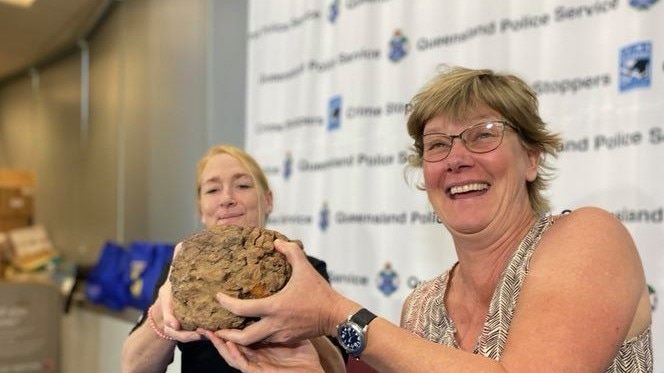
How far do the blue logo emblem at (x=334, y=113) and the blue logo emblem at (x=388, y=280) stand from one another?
716 mm

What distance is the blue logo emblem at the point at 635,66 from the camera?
5.75 ft

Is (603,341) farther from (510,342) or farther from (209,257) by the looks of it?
(209,257)

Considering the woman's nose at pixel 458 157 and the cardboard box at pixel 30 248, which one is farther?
the cardboard box at pixel 30 248

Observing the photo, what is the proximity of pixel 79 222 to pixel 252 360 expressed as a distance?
15.6ft

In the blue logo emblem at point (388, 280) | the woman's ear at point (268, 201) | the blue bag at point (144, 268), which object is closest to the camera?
the woman's ear at point (268, 201)

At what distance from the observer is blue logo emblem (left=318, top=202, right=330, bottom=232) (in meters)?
2.82

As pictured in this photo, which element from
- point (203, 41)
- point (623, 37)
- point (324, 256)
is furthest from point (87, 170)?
point (623, 37)

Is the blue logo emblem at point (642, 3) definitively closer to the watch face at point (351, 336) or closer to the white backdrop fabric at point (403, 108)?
the white backdrop fabric at point (403, 108)

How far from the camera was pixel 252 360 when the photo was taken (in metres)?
0.99

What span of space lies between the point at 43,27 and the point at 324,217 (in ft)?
12.2

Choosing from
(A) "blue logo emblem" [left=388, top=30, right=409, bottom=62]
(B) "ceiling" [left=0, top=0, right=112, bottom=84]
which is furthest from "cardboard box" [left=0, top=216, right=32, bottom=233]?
(A) "blue logo emblem" [left=388, top=30, right=409, bottom=62]

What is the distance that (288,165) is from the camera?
307 centimetres

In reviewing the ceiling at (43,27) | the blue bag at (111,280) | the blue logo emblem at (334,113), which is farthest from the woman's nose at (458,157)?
the ceiling at (43,27)

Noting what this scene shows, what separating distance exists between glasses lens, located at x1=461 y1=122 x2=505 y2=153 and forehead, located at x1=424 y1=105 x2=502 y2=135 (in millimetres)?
14
